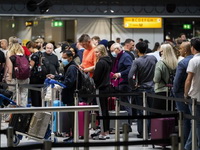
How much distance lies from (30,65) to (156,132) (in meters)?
6.16

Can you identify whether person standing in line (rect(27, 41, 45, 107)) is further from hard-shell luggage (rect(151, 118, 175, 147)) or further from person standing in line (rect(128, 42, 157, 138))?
hard-shell luggage (rect(151, 118, 175, 147))

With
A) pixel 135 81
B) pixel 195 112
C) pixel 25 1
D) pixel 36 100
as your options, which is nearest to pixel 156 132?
pixel 195 112

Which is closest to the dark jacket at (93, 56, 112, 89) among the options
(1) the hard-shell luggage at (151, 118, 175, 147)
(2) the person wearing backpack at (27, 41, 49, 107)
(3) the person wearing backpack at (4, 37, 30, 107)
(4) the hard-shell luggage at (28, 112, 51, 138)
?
(4) the hard-shell luggage at (28, 112, 51, 138)

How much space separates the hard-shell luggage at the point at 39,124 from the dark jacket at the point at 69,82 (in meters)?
1.65

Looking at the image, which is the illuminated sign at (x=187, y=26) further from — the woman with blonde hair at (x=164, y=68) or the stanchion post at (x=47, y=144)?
the stanchion post at (x=47, y=144)

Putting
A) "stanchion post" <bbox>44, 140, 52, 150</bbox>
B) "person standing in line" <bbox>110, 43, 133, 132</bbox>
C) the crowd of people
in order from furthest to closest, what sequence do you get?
"person standing in line" <bbox>110, 43, 133, 132</bbox> < the crowd of people < "stanchion post" <bbox>44, 140, 52, 150</bbox>

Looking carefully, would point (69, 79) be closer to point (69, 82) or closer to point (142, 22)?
point (69, 82)

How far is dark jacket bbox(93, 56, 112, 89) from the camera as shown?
12.1m

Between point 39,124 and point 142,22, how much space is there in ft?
56.1

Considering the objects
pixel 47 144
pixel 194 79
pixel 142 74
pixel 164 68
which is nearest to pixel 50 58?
pixel 142 74

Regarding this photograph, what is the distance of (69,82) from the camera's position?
12031 mm

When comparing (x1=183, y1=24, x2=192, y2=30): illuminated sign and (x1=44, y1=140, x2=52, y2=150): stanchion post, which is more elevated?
(x1=183, y1=24, x2=192, y2=30): illuminated sign

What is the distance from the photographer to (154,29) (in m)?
27.5

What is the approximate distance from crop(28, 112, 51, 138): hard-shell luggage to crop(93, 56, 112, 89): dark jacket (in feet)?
6.40
